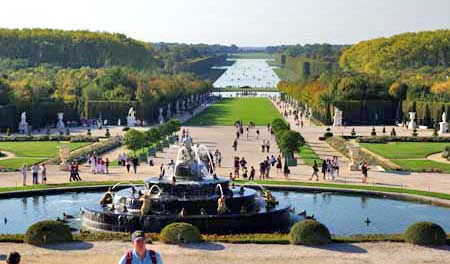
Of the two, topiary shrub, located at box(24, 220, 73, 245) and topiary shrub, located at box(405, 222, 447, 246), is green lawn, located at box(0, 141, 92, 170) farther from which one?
topiary shrub, located at box(405, 222, 447, 246)

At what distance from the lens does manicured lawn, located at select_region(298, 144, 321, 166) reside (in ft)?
175

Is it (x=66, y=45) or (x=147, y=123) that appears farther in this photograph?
(x=66, y=45)

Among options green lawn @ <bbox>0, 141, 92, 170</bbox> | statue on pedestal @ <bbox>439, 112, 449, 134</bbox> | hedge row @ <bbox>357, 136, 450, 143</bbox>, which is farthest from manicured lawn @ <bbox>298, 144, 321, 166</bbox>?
statue on pedestal @ <bbox>439, 112, 449, 134</bbox>

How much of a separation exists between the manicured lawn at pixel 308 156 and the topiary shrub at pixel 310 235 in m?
26.6

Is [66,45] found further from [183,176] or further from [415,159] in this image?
[183,176]

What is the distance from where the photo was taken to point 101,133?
78250 millimetres

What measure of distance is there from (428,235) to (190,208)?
360 inches

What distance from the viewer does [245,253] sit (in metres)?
24.3

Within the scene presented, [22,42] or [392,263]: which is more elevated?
[22,42]

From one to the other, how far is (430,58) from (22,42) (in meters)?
77.3

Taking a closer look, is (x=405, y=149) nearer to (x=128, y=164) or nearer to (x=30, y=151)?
(x=128, y=164)

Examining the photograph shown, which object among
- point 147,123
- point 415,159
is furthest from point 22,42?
point 415,159

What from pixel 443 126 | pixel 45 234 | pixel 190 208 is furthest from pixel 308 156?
pixel 45 234

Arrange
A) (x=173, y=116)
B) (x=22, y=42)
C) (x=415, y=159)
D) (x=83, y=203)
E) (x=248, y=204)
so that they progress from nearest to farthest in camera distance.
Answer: (x=248, y=204), (x=83, y=203), (x=415, y=159), (x=173, y=116), (x=22, y=42)
